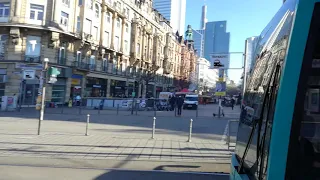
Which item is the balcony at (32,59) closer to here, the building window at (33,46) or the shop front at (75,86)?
the building window at (33,46)

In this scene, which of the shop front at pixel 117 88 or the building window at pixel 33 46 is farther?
the shop front at pixel 117 88

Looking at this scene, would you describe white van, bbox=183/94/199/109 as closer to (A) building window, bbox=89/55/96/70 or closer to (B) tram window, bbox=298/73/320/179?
(A) building window, bbox=89/55/96/70

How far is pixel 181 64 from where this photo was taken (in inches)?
3740

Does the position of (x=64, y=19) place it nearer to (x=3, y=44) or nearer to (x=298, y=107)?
(x=3, y=44)

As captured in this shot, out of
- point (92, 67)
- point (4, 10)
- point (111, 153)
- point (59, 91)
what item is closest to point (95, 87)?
point (92, 67)

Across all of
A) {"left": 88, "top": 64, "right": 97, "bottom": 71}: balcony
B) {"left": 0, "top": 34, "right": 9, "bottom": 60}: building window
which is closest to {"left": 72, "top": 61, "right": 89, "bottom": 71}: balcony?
{"left": 88, "top": 64, "right": 97, "bottom": 71}: balcony

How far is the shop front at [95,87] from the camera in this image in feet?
133

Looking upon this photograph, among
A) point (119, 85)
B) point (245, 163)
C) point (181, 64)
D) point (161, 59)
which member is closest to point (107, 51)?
point (119, 85)

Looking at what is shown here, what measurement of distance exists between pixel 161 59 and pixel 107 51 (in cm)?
3113

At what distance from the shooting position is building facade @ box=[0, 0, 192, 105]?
3033cm

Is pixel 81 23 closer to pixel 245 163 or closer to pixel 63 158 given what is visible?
pixel 63 158

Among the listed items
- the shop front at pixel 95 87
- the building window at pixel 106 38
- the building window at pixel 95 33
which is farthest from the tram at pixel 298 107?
the building window at pixel 106 38

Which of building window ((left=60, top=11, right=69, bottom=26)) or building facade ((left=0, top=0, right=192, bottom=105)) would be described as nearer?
building facade ((left=0, top=0, right=192, bottom=105))

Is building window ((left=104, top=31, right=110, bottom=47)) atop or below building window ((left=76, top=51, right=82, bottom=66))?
atop
